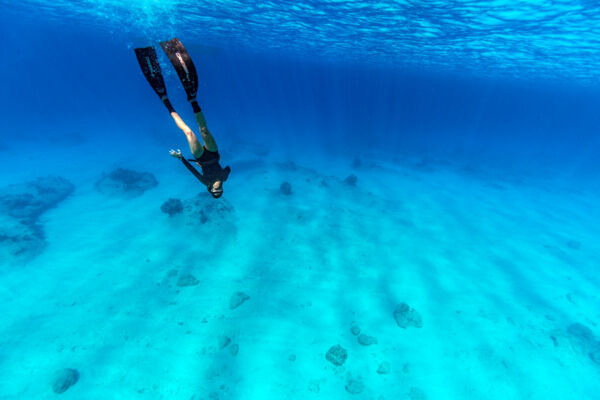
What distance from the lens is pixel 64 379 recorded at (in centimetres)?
600

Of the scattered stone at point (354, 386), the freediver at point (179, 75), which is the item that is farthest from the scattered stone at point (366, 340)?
the freediver at point (179, 75)

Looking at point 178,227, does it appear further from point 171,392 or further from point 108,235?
point 171,392

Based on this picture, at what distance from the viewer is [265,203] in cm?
1427

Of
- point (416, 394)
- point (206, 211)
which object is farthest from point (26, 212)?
point (416, 394)

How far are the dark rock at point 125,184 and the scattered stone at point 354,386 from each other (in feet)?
52.2

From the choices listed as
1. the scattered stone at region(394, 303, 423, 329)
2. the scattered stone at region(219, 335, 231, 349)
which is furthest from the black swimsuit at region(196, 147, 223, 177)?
the scattered stone at region(394, 303, 423, 329)

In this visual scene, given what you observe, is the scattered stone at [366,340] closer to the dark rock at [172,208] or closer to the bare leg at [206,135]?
the bare leg at [206,135]

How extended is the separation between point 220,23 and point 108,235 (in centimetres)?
1949

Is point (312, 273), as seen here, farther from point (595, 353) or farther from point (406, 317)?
point (595, 353)

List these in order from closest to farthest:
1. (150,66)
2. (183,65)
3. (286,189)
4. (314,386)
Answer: (183,65) < (150,66) < (314,386) < (286,189)

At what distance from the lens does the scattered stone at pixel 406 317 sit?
7.89m

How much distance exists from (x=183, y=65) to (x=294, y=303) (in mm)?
7241

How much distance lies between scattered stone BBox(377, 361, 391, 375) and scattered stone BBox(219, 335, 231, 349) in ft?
A: 13.8

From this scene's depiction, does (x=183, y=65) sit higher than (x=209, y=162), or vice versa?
(x=183, y=65)
